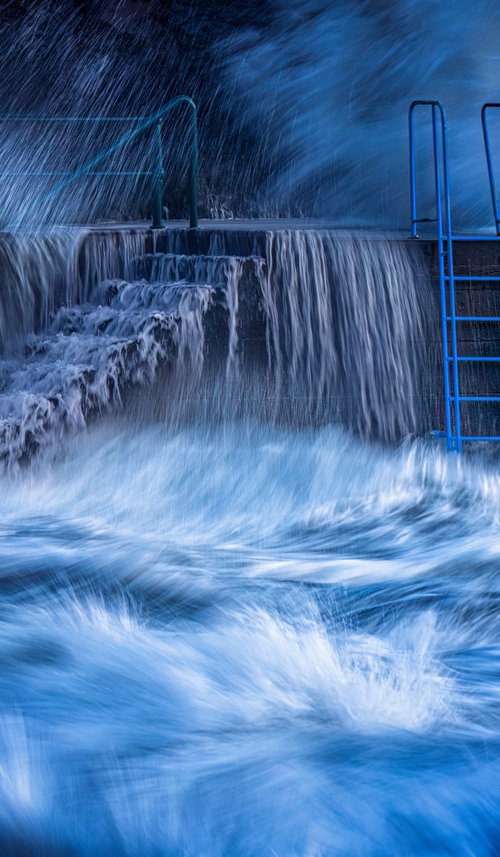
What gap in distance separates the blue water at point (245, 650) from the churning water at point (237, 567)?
0.01m

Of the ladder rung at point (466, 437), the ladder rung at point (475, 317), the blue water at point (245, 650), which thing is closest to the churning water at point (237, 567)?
the blue water at point (245, 650)

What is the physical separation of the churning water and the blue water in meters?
0.01

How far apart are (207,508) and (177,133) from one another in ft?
29.0

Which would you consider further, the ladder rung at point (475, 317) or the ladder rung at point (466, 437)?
the ladder rung at point (475, 317)

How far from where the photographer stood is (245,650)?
3902 millimetres

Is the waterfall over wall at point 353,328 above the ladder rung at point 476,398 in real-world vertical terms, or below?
above

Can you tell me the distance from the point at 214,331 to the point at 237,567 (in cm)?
219

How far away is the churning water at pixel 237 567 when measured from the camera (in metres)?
2.86

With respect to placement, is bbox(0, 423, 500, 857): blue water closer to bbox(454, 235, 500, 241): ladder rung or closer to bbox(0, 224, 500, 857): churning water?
bbox(0, 224, 500, 857): churning water

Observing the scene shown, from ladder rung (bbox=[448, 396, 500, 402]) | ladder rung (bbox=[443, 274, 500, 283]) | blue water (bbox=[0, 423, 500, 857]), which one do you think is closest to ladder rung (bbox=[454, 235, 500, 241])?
ladder rung (bbox=[443, 274, 500, 283])

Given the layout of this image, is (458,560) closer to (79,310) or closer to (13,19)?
(79,310)

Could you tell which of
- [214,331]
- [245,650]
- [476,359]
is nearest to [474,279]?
[476,359]

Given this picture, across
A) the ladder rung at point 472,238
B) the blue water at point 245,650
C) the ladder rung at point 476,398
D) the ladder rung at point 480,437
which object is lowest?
the blue water at point 245,650

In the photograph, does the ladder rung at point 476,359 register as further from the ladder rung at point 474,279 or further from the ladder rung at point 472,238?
the ladder rung at point 472,238
